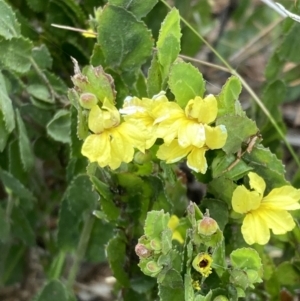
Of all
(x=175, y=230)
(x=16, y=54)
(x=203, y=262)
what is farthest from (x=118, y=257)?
(x=16, y=54)

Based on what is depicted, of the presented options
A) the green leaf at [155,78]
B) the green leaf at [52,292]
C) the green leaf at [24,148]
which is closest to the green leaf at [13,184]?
the green leaf at [24,148]

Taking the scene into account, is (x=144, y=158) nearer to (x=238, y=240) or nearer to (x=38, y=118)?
(x=238, y=240)

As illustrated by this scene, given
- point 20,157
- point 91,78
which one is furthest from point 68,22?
point 91,78

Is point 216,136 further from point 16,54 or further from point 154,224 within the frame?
point 16,54

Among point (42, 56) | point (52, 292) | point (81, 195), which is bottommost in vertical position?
point (52, 292)

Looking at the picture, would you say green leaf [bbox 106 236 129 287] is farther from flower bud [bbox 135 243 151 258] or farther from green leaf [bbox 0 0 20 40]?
green leaf [bbox 0 0 20 40]

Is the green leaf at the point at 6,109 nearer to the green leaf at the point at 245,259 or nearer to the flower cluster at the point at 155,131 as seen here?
the flower cluster at the point at 155,131

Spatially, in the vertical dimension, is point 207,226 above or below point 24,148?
above
